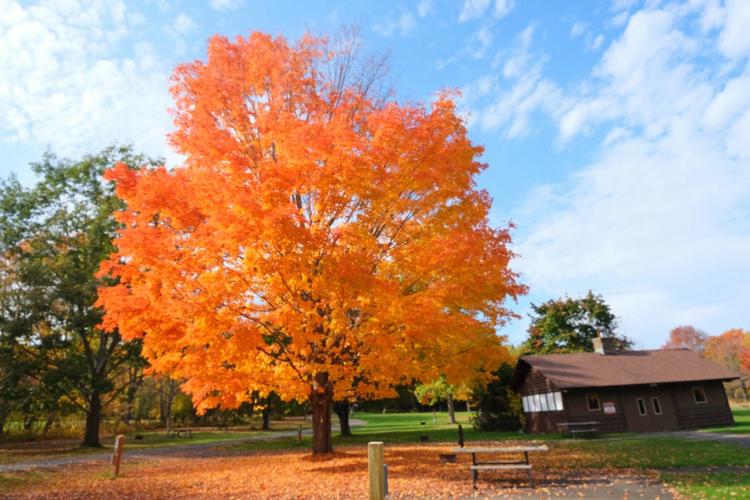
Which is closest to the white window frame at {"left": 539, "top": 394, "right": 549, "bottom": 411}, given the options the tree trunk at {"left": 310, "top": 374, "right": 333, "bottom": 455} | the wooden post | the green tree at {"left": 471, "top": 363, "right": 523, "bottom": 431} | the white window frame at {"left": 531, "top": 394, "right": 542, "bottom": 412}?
the white window frame at {"left": 531, "top": 394, "right": 542, "bottom": 412}

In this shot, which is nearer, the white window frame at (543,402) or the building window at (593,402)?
the building window at (593,402)

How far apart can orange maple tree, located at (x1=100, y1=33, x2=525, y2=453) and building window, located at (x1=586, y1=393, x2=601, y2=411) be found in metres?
16.9

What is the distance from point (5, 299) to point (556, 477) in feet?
104

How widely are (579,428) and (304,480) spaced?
65.4 feet

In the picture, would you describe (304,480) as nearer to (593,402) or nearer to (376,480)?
(376,480)

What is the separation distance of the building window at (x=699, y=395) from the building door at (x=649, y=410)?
1815 mm

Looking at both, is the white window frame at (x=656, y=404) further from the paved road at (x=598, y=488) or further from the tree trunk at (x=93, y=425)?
the tree trunk at (x=93, y=425)

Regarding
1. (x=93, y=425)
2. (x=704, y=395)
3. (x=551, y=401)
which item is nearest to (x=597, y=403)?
(x=551, y=401)

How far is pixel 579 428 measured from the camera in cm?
2645

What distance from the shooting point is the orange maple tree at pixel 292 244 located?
11930mm

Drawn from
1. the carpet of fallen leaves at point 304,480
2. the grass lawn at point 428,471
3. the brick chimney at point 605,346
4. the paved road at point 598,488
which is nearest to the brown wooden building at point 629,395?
the brick chimney at point 605,346

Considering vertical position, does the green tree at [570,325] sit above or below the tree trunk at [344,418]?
above

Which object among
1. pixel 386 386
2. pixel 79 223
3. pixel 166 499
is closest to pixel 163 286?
pixel 166 499

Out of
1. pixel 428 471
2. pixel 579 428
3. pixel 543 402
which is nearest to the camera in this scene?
pixel 428 471
